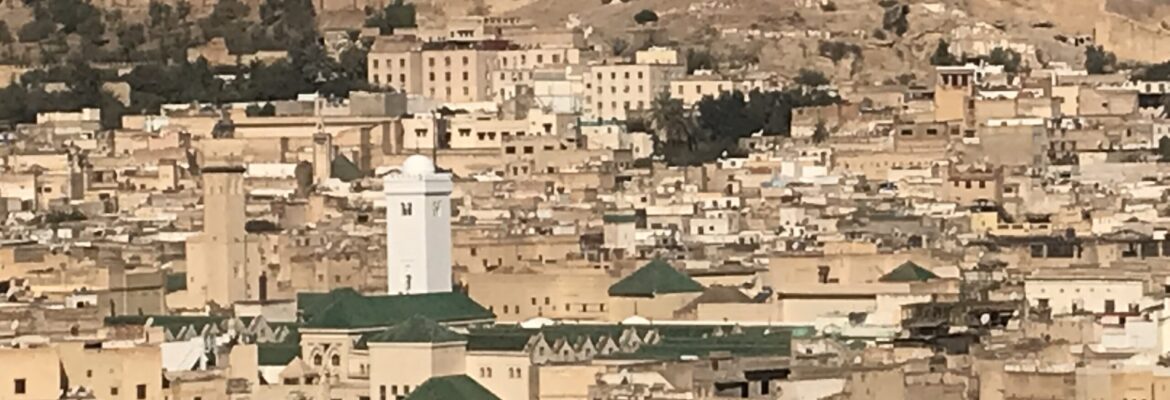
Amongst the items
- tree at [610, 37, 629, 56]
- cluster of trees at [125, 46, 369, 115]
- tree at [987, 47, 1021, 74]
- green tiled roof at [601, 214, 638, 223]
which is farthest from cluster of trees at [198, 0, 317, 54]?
green tiled roof at [601, 214, 638, 223]

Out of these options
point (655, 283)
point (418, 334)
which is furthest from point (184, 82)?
point (418, 334)

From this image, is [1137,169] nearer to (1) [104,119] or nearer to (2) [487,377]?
(1) [104,119]

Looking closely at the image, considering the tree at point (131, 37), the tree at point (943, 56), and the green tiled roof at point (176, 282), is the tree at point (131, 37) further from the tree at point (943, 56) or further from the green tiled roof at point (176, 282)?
the green tiled roof at point (176, 282)

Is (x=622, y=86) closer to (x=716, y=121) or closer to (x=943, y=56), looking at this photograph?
(x=716, y=121)

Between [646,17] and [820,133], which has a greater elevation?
[646,17]

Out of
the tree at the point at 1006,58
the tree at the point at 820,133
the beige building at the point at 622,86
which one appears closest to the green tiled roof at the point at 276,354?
the tree at the point at 820,133

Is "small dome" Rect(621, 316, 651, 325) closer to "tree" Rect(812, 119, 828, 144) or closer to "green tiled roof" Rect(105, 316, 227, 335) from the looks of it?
"green tiled roof" Rect(105, 316, 227, 335)
